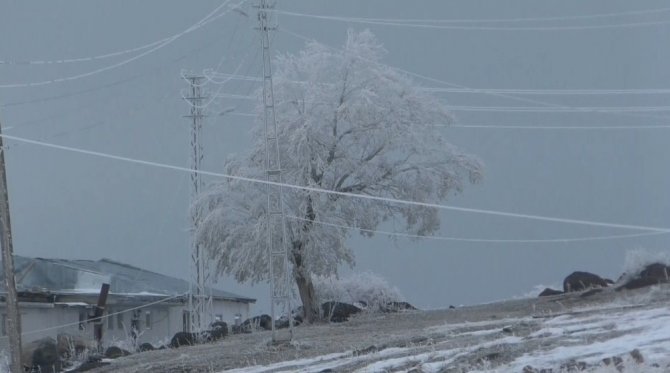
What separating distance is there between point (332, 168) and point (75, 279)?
51.1 feet

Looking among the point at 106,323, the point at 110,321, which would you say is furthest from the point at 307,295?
the point at 110,321

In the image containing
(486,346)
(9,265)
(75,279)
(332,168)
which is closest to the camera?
(486,346)

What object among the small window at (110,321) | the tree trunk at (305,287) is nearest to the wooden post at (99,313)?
the small window at (110,321)

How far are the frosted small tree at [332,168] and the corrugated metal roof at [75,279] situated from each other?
9052mm

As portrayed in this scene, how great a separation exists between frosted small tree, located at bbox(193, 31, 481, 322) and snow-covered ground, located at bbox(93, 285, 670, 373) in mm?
8951

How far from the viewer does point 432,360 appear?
19266mm

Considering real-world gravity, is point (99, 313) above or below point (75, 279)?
below

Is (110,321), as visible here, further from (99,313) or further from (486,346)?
(486,346)

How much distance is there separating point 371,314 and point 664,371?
100ft

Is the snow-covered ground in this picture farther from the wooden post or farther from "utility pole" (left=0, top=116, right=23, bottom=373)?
the wooden post

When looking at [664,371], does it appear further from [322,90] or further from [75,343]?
[322,90]

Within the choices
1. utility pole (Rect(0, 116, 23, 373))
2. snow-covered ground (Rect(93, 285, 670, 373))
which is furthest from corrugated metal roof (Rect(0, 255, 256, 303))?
utility pole (Rect(0, 116, 23, 373))

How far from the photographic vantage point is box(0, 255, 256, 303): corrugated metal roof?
174ft

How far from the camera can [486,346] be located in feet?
65.1
